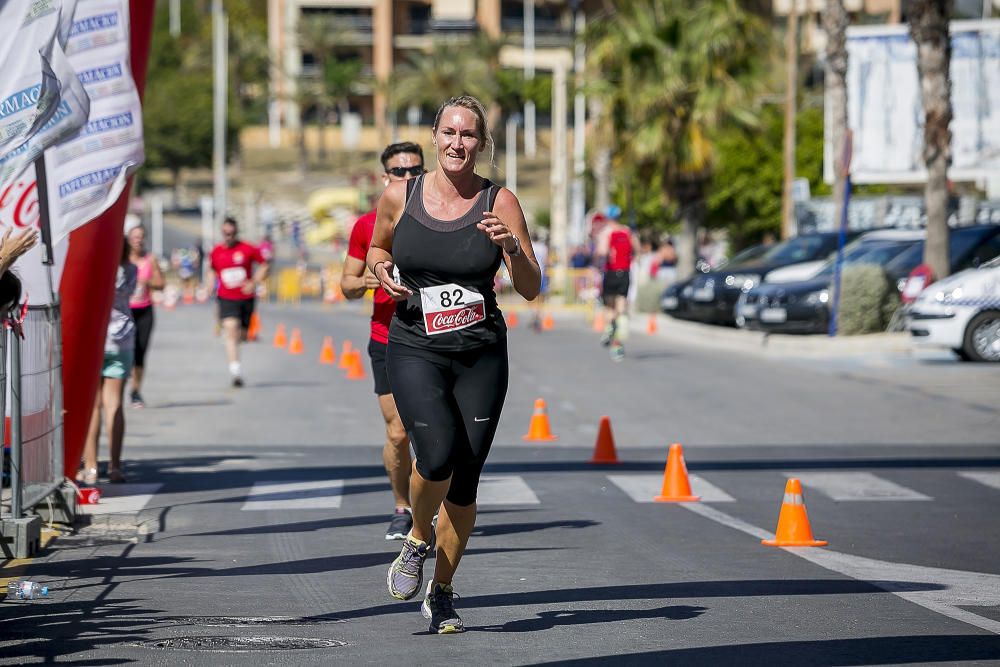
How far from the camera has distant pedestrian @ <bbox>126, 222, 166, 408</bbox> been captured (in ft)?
53.4

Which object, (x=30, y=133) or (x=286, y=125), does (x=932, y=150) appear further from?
(x=286, y=125)

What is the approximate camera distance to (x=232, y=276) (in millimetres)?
21109

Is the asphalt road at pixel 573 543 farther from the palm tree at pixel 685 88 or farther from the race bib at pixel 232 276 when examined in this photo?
the palm tree at pixel 685 88

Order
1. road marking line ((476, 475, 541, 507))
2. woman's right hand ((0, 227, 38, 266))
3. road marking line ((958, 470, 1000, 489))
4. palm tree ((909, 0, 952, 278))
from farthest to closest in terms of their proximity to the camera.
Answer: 1. palm tree ((909, 0, 952, 278))
2. road marking line ((958, 470, 1000, 489))
3. road marking line ((476, 475, 541, 507))
4. woman's right hand ((0, 227, 38, 266))

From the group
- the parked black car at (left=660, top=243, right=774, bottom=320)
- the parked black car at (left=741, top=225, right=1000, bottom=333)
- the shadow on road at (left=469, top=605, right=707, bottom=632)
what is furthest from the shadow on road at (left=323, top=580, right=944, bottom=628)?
the parked black car at (left=660, top=243, right=774, bottom=320)

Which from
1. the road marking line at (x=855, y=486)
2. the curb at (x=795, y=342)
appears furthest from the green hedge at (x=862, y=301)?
the road marking line at (x=855, y=486)

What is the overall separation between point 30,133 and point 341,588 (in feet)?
9.29

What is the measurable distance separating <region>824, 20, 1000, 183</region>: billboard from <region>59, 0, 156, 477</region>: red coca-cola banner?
98.8 feet

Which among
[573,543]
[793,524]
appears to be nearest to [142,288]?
[573,543]

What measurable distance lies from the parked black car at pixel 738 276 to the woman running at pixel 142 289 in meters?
15.9

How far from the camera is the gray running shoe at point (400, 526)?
969 centimetres

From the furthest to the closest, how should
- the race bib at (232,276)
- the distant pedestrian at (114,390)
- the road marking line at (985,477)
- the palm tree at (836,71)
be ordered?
the palm tree at (836,71) → the race bib at (232,276) → the road marking line at (985,477) → the distant pedestrian at (114,390)

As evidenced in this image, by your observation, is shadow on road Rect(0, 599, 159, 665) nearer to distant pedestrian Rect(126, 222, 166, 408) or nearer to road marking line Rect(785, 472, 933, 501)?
road marking line Rect(785, 472, 933, 501)

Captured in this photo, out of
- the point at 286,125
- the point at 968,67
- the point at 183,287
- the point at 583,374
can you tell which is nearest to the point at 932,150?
the point at 583,374
